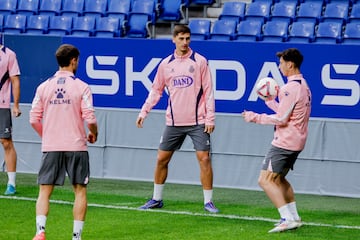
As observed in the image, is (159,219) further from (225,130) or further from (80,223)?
(225,130)

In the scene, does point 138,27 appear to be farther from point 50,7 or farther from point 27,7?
point 27,7

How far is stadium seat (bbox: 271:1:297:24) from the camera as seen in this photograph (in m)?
17.7

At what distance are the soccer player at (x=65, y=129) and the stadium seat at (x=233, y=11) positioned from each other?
9.45m

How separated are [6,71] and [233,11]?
680cm

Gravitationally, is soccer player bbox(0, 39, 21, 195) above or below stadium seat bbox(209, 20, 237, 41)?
below

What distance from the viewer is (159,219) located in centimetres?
1095

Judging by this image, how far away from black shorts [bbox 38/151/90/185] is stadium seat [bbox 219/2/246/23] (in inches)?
374

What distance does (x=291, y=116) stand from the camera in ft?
33.5

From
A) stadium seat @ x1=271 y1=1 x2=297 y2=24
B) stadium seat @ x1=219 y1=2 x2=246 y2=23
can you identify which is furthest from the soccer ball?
stadium seat @ x1=219 y1=2 x2=246 y2=23

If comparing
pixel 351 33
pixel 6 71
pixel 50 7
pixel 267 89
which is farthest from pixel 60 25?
pixel 267 89

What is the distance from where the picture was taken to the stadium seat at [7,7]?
20.7 meters

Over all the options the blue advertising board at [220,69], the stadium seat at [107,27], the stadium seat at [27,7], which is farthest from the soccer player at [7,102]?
the stadium seat at [27,7]

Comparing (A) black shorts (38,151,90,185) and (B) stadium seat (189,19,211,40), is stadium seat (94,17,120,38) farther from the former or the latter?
(A) black shorts (38,151,90,185)

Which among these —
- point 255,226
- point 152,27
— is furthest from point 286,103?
point 152,27
